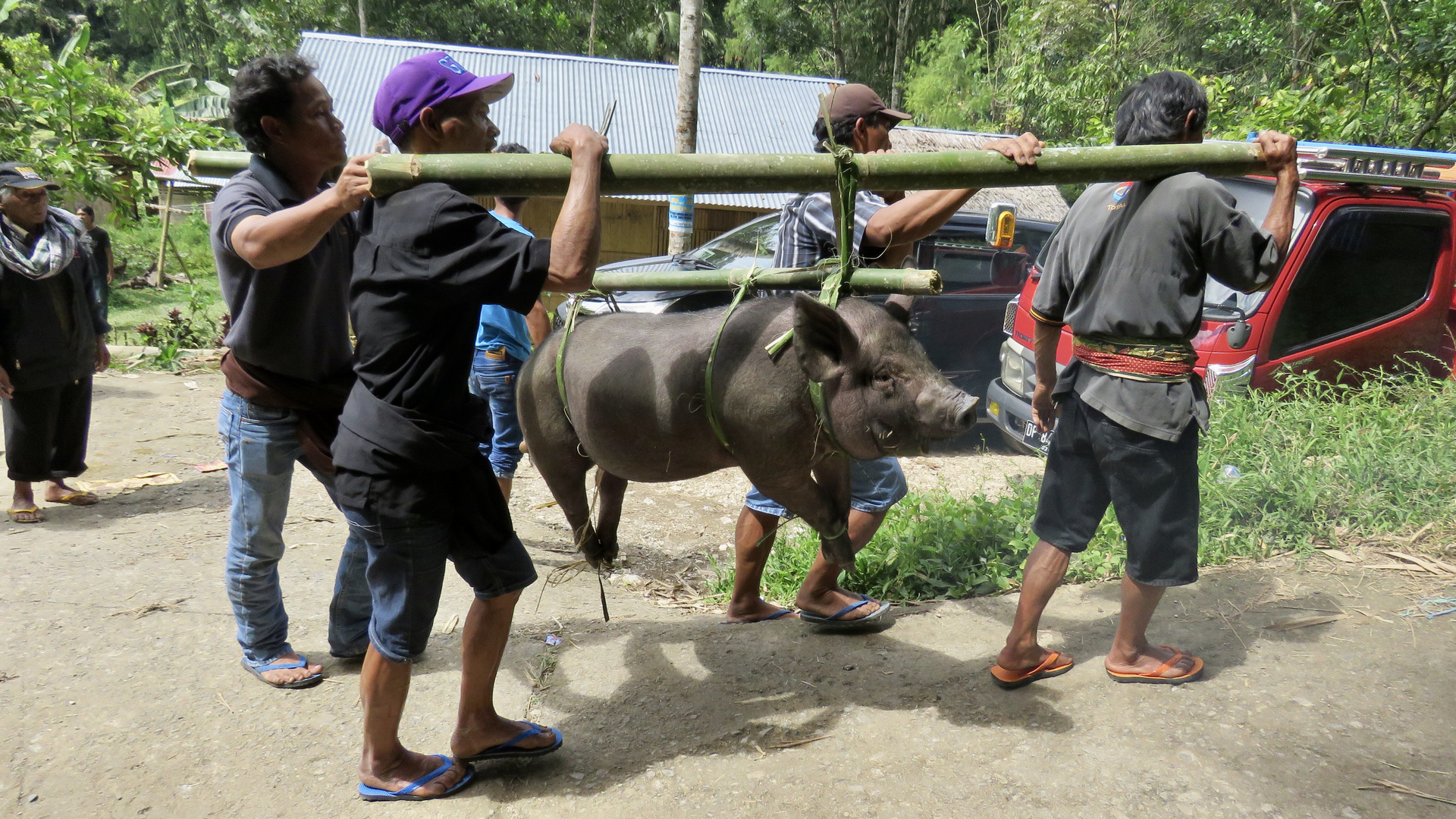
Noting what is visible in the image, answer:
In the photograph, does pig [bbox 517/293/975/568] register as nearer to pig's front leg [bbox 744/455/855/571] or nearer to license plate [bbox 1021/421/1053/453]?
pig's front leg [bbox 744/455/855/571]

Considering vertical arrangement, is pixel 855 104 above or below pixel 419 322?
above

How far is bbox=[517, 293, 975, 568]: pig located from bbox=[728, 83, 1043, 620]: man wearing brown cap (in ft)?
1.09

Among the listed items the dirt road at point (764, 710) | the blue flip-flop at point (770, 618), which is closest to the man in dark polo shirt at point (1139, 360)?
the dirt road at point (764, 710)

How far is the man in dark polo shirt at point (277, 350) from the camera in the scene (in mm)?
3082

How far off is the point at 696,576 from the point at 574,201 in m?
3.15

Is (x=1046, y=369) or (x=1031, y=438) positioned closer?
(x=1046, y=369)

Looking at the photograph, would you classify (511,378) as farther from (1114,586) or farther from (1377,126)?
(1377,126)

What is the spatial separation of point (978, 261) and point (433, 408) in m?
6.21

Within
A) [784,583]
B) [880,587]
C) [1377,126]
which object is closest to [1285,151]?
[880,587]

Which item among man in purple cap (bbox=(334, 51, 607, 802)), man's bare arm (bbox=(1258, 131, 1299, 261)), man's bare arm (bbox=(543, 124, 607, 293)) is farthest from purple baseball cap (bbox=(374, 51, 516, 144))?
man's bare arm (bbox=(1258, 131, 1299, 261))

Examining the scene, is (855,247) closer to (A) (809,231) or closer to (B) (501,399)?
(A) (809,231)

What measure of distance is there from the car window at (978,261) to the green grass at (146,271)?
7808 millimetres

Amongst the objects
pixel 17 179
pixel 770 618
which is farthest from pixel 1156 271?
pixel 17 179

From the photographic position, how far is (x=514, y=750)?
2.94 m
